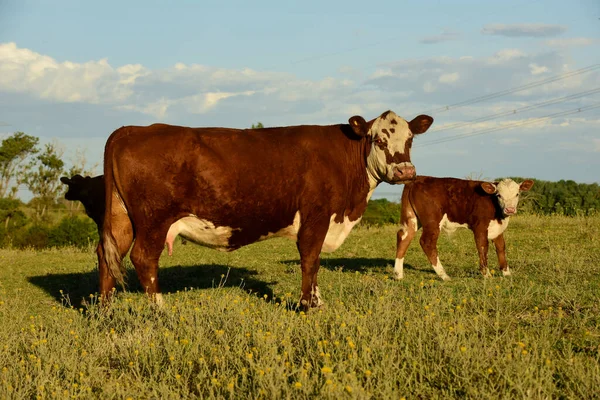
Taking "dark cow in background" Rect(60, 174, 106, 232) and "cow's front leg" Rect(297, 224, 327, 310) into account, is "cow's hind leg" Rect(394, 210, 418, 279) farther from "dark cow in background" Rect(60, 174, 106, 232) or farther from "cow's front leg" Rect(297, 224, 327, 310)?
"dark cow in background" Rect(60, 174, 106, 232)

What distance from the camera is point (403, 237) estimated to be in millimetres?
11961

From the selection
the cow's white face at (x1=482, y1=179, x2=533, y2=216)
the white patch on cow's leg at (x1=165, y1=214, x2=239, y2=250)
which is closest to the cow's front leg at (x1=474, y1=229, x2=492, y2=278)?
the cow's white face at (x1=482, y1=179, x2=533, y2=216)

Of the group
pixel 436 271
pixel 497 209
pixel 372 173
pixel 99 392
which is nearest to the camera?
pixel 99 392

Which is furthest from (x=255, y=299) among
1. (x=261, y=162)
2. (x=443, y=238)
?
(x=443, y=238)

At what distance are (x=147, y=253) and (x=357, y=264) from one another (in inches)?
271

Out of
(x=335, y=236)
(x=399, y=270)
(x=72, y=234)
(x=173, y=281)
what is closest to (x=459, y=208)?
(x=399, y=270)

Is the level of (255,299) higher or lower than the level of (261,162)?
lower

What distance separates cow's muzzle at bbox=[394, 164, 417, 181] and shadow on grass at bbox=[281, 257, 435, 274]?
4.50 m

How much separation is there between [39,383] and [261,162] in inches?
149

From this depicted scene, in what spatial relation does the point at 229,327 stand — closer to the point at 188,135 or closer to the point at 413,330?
the point at 413,330

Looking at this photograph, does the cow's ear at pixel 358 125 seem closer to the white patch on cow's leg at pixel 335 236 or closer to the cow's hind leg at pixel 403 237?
the white patch on cow's leg at pixel 335 236

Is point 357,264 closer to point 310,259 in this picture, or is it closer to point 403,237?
point 403,237

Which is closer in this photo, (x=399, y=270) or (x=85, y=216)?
(x=399, y=270)

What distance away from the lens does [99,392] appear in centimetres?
551
